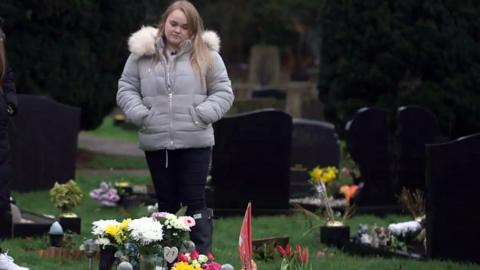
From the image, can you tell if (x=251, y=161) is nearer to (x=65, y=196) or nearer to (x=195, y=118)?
(x=65, y=196)

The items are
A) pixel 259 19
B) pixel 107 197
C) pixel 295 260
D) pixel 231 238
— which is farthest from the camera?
pixel 259 19

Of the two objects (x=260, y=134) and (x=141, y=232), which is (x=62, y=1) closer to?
(x=260, y=134)

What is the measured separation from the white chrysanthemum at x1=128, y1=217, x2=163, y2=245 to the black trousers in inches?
58.3

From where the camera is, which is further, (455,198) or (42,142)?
(42,142)

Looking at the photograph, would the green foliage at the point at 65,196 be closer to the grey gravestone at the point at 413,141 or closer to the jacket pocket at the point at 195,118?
the jacket pocket at the point at 195,118

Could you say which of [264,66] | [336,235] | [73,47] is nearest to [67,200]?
[336,235]

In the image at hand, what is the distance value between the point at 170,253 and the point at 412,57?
12.8 m

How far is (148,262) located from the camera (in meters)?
6.75

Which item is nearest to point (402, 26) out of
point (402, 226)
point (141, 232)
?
point (402, 226)

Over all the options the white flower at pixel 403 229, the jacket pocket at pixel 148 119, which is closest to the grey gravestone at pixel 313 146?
the white flower at pixel 403 229

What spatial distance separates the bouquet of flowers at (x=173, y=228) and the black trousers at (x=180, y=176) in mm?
1232

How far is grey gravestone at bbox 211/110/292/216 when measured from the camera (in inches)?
538

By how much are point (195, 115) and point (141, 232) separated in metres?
1.65

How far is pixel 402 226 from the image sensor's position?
36.9 feet
